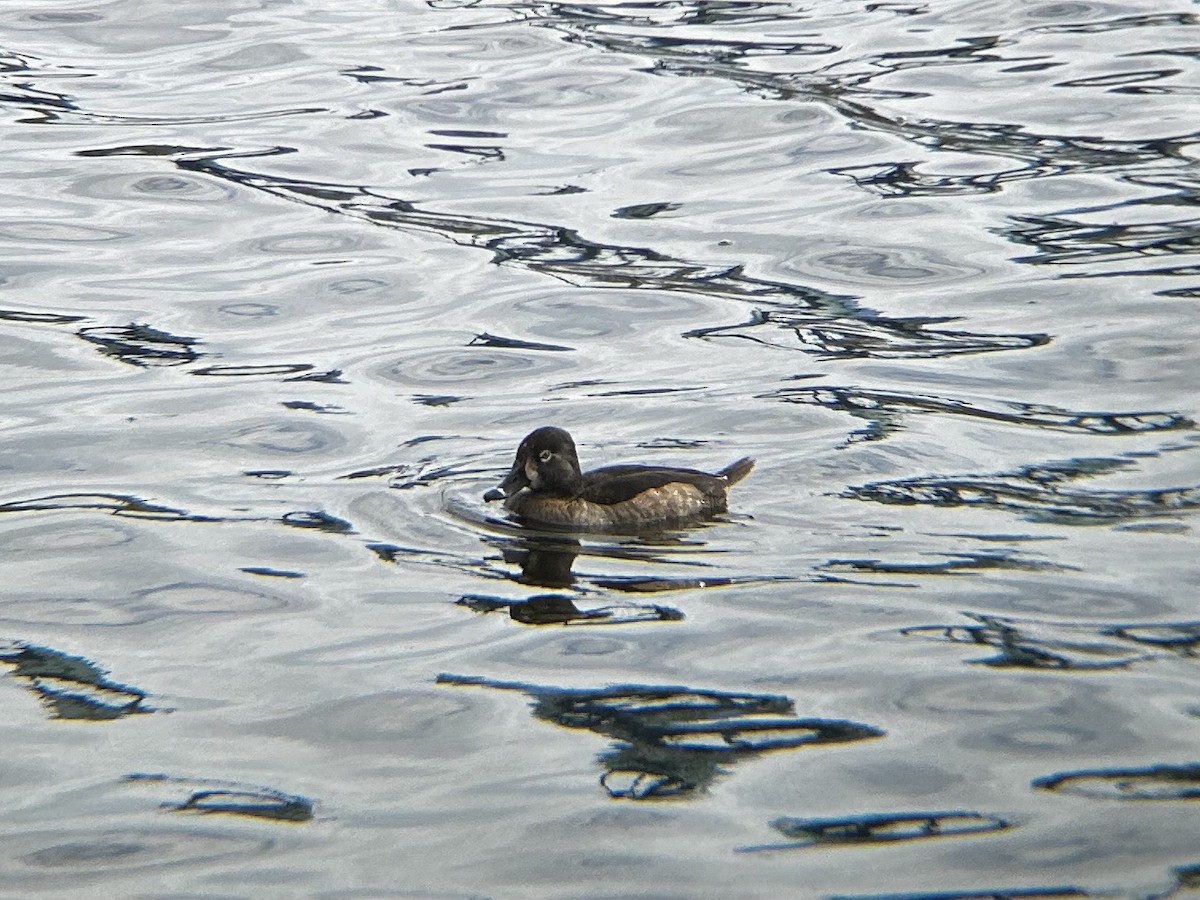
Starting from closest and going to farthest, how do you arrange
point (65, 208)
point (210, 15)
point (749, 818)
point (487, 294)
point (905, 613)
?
point (749, 818) → point (905, 613) → point (487, 294) → point (65, 208) → point (210, 15)

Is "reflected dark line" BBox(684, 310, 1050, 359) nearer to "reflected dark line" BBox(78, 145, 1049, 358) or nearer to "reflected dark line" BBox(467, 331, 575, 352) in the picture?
"reflected dark line" BBox(78, 145, 1049, 358)

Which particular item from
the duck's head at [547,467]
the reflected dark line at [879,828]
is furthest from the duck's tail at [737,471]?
the reflected dark line at [879,828]

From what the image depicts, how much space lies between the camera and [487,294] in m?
14.6

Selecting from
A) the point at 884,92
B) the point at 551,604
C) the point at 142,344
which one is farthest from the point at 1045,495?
the point at 884,92

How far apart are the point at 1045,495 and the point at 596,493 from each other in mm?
2152

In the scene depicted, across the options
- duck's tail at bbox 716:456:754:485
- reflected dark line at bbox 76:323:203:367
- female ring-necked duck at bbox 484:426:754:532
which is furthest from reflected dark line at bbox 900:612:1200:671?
reflected dark line at bbox 76:323:203:367

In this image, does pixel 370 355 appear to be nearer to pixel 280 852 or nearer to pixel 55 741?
pixel 55 741

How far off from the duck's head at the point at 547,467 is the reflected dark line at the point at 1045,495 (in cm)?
134

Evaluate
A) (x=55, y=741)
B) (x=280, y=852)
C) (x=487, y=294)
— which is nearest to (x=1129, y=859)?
(x=280, y=852)

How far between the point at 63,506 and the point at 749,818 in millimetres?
4846

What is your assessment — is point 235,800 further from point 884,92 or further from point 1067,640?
point 884,92

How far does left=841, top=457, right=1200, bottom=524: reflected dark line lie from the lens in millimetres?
9406

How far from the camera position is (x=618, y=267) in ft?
49.6

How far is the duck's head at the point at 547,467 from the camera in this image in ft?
31.9
